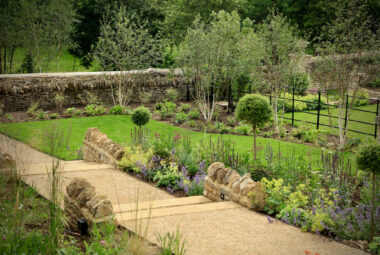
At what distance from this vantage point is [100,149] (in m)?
A: 8.84

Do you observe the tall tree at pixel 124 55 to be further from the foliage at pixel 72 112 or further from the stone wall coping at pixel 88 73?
the foliage at pixel 72 112

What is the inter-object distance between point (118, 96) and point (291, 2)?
19884mm

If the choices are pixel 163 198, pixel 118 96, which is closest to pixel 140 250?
pixel 163 198

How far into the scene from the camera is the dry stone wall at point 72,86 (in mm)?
13625

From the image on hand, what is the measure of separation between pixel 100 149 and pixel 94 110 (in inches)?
202

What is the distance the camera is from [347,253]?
4.54 metres

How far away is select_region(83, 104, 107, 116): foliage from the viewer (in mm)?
13711

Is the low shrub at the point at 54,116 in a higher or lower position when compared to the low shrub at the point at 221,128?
higher

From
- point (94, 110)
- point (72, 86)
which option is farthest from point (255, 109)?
point (72, 86)

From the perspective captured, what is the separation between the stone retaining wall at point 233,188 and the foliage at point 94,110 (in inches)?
305

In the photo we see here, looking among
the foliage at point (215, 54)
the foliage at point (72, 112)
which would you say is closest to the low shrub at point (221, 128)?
the foliage at point (215, 54)

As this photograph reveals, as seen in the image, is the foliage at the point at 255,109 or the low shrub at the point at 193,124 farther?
the low shrub at the point at 193,124

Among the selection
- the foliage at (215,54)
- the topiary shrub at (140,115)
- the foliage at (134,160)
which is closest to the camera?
the foliage at (134,160)

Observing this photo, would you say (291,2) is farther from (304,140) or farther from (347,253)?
(347,253)
